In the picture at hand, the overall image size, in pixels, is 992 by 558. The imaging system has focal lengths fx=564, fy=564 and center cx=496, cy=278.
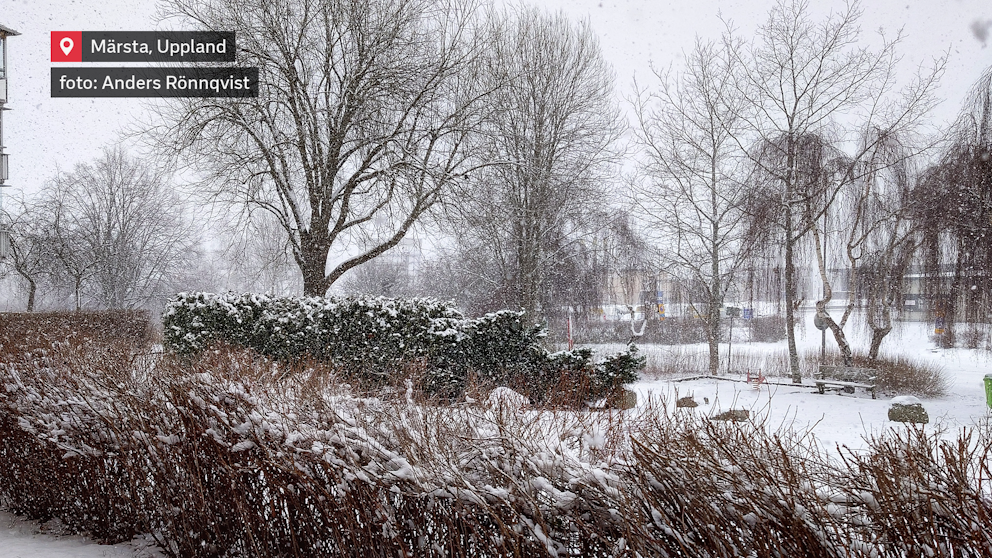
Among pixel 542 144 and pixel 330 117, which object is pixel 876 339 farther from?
pixel 330 117

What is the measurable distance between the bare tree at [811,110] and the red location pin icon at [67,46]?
1457 cm

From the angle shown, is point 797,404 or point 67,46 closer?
point 797,404

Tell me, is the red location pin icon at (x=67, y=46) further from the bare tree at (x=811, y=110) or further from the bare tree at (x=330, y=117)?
the bare tree at (x=811, y=110)

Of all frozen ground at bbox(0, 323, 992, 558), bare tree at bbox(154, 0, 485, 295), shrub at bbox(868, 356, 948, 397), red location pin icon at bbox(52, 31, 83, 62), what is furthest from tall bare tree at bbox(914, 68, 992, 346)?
red location pin icon at bbox(52, 31, 83, 62)

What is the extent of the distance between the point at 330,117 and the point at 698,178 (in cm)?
1010

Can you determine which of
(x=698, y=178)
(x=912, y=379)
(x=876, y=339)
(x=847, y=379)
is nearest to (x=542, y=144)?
(x=698, y=178)

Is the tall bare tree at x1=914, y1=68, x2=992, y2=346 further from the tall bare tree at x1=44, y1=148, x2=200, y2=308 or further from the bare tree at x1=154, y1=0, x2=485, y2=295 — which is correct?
the tall bare tree at x1=44, y1=148, x2=200, y2=308

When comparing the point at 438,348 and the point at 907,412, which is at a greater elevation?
the point at 438,348

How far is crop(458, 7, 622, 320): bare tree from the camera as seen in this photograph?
47.6 feet

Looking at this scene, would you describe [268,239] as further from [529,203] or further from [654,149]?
[654,149]

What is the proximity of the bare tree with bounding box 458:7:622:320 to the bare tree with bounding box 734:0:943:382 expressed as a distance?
3975mm

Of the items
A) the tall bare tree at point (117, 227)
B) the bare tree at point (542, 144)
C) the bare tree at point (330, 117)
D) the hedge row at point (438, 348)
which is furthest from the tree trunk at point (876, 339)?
the tall bare tree at point (117, 227)

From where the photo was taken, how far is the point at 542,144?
14797 millimetres

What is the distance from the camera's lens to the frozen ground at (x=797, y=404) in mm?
3490
